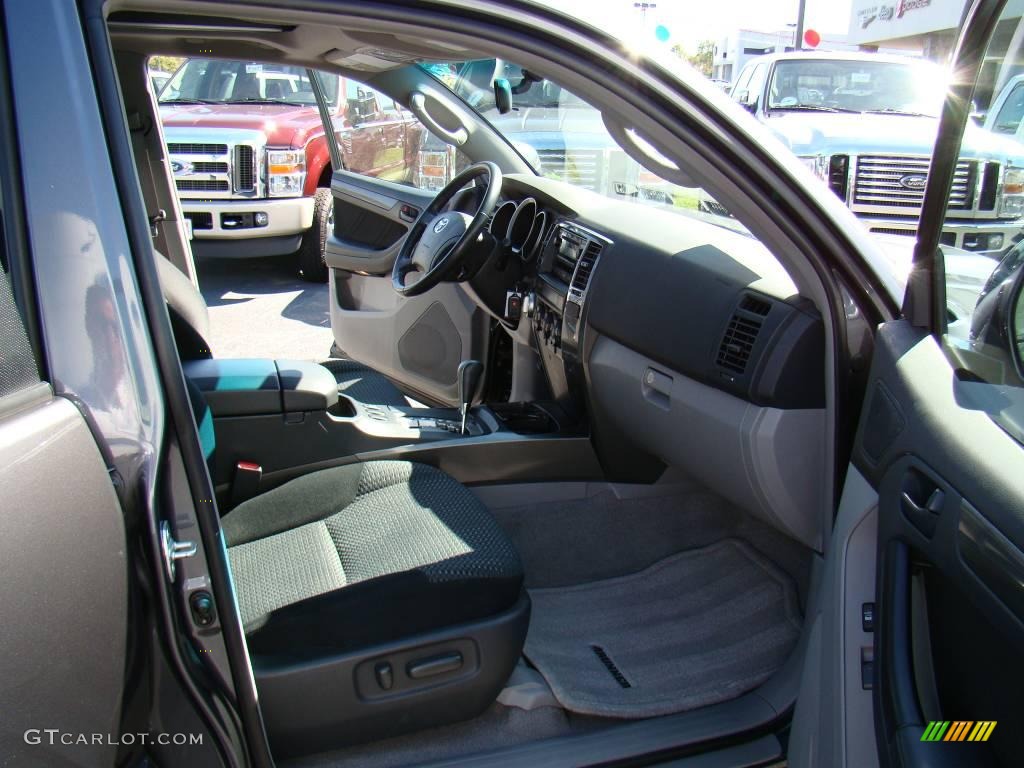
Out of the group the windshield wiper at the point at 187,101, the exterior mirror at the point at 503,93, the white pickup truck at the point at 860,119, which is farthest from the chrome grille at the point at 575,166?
the windshield wiper at the point at 187,101

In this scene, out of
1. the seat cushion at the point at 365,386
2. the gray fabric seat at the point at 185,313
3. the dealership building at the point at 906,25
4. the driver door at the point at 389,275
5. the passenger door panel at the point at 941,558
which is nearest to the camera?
the passenger door panel at the point at 941,558

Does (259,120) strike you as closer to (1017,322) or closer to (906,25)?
(1017,322)

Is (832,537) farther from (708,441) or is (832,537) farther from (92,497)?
(92,497)

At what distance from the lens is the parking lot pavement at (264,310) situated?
5.32 m

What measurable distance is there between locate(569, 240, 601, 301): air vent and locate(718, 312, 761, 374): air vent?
0.59 metres

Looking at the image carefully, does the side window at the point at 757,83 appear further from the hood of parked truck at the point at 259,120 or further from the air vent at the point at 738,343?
the air vent at the point at 738,343

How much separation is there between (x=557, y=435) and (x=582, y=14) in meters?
1.38

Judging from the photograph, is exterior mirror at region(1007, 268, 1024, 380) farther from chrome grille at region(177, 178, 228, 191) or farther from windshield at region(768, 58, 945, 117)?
windshield at region(768, 58, 945, 117)

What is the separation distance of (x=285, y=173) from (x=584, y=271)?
16.8 feet

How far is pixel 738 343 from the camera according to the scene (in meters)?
1.81

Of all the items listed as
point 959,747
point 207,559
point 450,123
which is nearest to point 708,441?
point 959,747

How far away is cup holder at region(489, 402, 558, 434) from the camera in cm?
259

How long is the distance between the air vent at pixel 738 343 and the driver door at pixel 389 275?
1523mm

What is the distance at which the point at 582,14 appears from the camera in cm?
137
